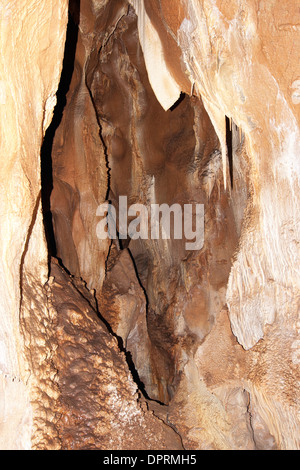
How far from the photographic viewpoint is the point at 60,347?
3299 mm

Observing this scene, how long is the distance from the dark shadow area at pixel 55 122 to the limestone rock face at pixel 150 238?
0.02m

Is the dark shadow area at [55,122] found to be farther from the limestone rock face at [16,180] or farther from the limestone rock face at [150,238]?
the limestone rock face at [16,180]

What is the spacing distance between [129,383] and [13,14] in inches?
112

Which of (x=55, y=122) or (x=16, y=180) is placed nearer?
(x=16, y=180)

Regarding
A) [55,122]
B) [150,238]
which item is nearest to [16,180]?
[55,122]

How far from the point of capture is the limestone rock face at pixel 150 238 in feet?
9.03

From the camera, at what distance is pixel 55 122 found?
4.91 meters

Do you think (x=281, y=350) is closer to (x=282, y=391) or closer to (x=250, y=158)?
(x=282, y=391)

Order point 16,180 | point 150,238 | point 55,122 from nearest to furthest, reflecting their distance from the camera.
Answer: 1. point 16,180
2. point 55,122
3. point 150,238

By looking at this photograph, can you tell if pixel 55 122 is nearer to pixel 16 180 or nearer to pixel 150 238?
pixel 150 238

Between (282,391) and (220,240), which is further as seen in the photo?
(220,240)

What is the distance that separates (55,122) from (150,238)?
2191 millimetres

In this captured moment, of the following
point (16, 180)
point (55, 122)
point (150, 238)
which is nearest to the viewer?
point (16, 180)

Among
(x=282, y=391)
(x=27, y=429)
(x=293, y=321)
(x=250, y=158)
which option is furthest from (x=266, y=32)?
(x=27, y=429)
